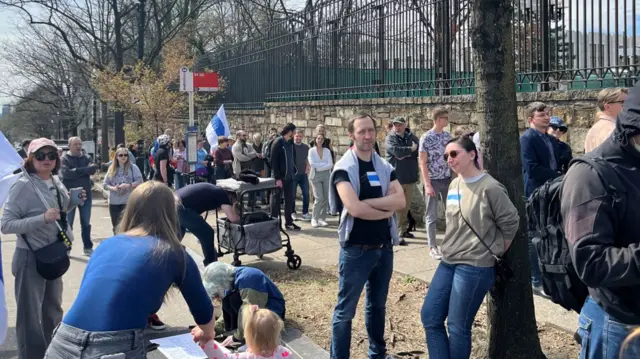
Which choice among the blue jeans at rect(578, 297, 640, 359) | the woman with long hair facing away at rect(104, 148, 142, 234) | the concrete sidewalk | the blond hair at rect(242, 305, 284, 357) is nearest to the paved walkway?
the concrete sidewalk

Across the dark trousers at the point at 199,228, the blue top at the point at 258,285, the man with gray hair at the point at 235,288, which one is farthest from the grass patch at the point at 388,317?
the dark trousers at the point at 199,228

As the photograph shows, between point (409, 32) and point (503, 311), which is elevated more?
point (409, 32)

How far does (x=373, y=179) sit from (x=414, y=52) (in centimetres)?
716

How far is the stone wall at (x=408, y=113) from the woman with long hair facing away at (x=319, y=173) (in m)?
1.19

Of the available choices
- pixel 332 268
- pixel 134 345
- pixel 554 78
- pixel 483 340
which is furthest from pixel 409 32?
pixel 134 345

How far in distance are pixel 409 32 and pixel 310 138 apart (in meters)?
3.93

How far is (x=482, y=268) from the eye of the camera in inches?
161

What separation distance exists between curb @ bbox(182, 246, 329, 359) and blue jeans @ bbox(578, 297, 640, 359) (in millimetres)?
2810

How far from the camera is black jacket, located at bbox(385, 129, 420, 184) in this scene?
30.1 ft

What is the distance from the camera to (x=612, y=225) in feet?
7.84

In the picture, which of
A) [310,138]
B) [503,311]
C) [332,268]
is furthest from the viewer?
[310,138]

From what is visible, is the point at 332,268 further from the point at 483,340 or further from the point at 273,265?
the point at 483,340

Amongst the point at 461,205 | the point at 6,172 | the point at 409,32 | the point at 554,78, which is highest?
the point at 409,32

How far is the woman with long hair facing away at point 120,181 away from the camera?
28.4ft
